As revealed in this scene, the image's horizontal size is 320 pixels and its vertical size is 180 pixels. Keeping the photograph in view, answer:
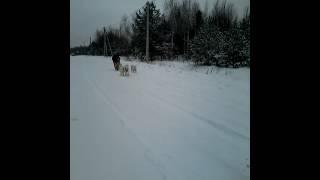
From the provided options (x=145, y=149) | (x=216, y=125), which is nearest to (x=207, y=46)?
(x=216, y=125)

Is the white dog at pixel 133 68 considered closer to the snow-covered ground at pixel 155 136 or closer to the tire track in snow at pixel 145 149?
the snow-covered ground at pixel 155 136

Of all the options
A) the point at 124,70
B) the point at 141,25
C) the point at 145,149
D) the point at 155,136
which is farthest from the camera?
the point at 124,70

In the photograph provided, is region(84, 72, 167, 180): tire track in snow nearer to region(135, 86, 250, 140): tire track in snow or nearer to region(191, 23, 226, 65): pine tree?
region(135, 86, 250, 140): tire track in snow

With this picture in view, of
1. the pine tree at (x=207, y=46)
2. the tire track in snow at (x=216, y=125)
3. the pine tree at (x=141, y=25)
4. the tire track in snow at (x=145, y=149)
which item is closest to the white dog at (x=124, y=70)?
the pine tree at (x=141, y=25)

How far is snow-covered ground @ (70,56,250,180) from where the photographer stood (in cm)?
278

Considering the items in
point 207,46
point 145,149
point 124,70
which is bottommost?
point 145,149

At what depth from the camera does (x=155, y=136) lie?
3.64 metres

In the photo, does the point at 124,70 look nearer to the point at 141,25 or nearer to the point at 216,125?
the point at 141,25

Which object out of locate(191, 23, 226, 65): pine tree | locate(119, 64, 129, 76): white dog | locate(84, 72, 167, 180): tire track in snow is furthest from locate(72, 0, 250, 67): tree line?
locate(84, 72, 167, 180): tire track in snow
